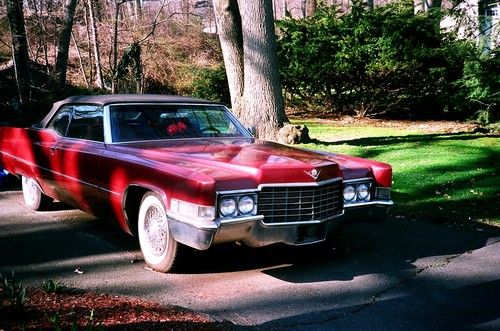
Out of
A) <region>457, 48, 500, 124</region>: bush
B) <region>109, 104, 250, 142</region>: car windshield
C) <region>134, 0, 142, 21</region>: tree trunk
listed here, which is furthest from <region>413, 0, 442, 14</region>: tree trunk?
<region>134, 0, 142, 21</region>: tree trunk

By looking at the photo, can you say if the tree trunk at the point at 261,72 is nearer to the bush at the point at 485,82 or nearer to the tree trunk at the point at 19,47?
the bush at the point at 485,82

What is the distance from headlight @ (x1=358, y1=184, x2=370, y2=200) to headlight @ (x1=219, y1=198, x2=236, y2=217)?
1.36 meters

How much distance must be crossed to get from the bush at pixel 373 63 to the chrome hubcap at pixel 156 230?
39.7ft

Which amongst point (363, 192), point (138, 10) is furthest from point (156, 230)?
point (138, 10)

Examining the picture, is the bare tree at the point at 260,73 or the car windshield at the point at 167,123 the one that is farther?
the bare tree at the point at 260,73

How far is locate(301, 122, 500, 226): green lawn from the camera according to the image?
7043 mm

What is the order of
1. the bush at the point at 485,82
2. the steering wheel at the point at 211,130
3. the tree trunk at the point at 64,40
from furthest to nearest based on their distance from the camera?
the tree trunk at the point at 64,40
the bush at the point at 485,82
the steering wheel at the point at 211,130

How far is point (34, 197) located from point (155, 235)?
9.78 feet

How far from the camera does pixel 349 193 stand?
4859 mm

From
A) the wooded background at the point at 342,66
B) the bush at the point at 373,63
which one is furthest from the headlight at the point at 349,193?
the bush at the point at 373,63

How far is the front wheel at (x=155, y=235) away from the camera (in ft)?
14.7

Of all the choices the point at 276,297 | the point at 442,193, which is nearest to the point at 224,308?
the point at 276,297

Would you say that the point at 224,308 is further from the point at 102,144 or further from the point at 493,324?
the point at 102,144

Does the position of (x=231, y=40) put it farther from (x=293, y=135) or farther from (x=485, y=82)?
(x=485, y=82)
